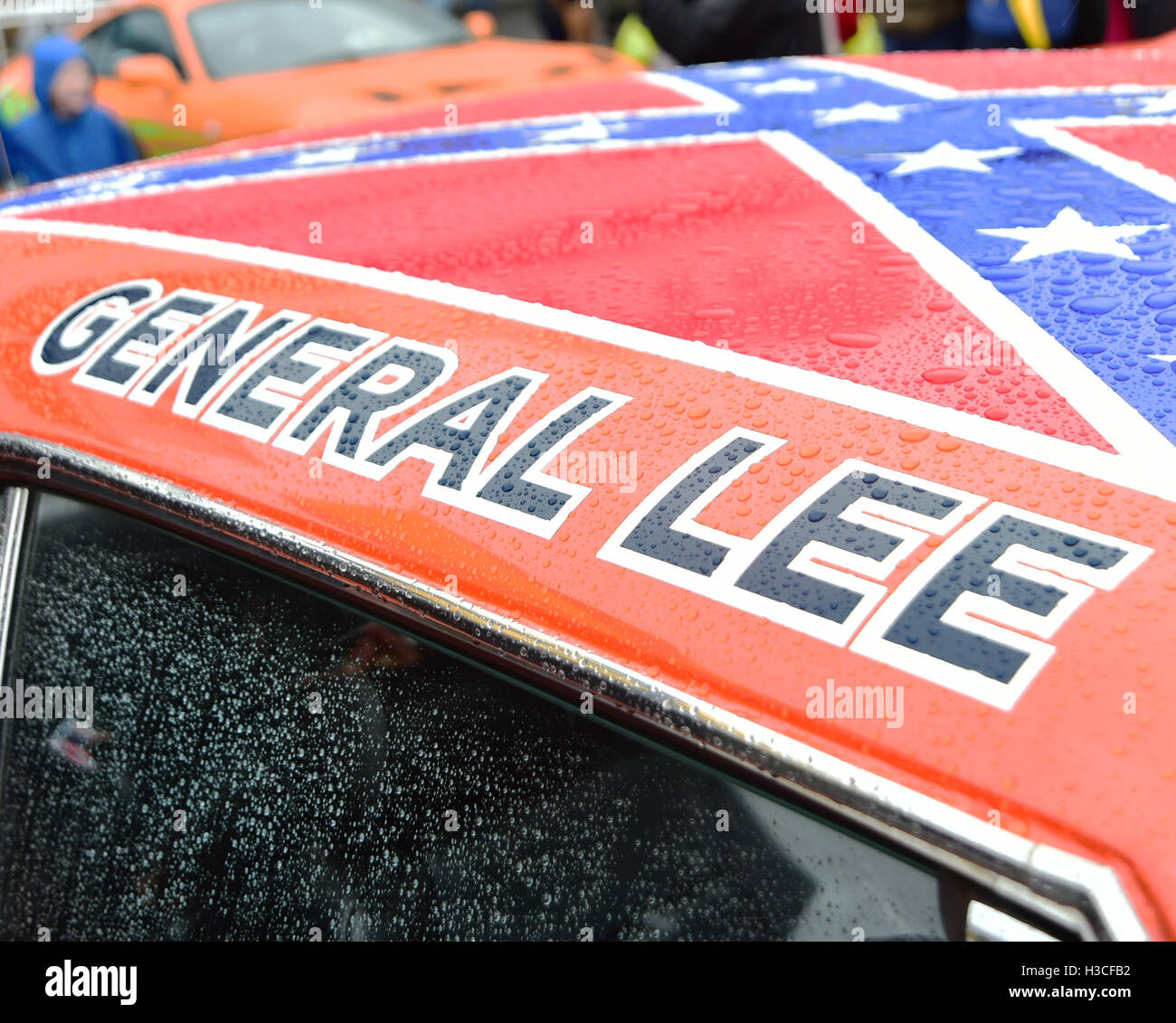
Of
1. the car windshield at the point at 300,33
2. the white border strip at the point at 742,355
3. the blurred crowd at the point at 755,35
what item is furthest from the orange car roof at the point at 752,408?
the car windshield at the point at 300,33

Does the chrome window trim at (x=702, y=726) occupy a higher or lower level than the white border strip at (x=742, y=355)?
lower

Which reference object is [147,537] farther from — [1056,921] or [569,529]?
[1056,921]

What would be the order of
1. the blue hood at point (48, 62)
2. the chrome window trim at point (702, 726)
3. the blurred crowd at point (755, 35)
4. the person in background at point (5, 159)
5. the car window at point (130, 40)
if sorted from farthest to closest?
1. the car window at point (130, 40)
2. the person in background at point (5, 159)
3. the blue hood at point (48, 62)
4. the blurred crowd at point (755, 35)
5. the chrome window trim at point (702, 726)

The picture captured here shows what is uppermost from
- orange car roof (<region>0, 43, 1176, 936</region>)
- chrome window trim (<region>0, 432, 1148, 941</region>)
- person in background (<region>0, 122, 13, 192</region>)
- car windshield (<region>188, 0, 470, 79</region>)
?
car windshield (<region>188, 0, 470, 79</region>)

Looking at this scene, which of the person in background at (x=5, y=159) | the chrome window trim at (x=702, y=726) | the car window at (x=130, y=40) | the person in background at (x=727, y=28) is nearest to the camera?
the chrome window trim at (x=702, y=726)

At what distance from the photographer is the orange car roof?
73 centimetres

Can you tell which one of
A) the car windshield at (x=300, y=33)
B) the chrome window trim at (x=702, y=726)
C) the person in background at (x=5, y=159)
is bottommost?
the person in background at (x=5, y=159)

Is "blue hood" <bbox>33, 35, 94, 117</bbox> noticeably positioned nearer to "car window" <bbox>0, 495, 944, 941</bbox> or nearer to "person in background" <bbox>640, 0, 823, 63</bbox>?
"person in background" <bbox>640, 0, 823, 63</bbox>

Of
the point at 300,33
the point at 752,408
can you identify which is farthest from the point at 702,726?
the point at 300,33

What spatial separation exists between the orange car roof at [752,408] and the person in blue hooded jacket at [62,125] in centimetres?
429

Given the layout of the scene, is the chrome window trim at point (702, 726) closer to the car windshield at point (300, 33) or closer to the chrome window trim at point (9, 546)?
the chrome window trim at point (9, 546)

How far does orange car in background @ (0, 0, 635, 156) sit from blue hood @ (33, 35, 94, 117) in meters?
0.25

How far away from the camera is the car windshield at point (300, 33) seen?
218 inches

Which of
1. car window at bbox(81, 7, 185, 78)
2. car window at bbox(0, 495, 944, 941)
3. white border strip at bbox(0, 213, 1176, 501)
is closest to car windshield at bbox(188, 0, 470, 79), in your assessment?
car window at bbox(81, 7, 185, 78)
